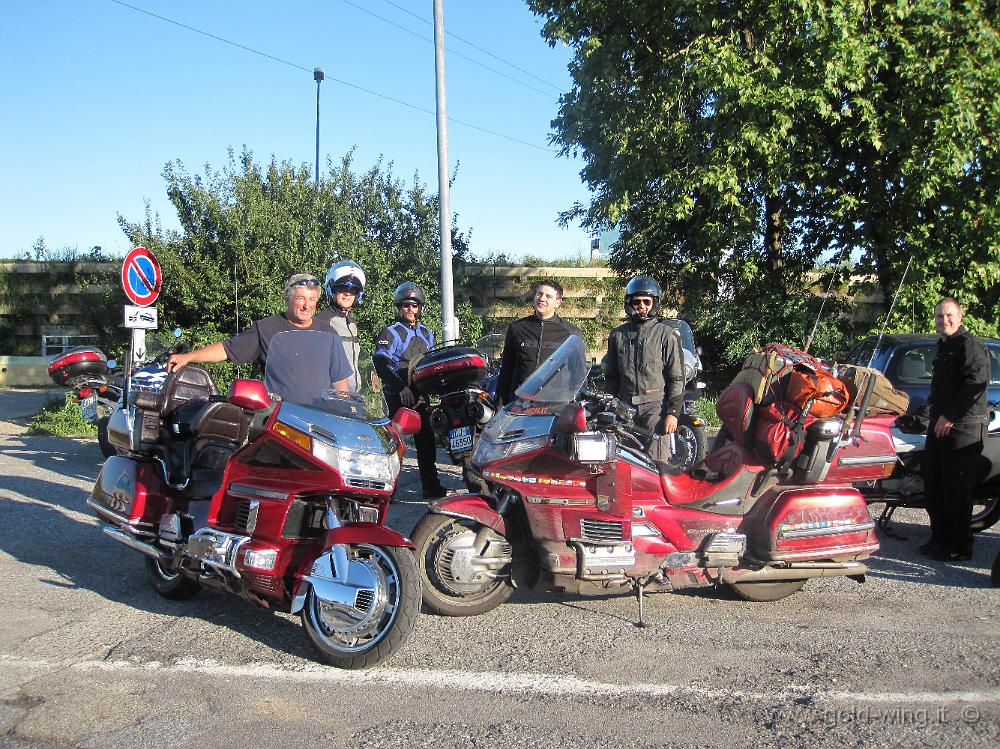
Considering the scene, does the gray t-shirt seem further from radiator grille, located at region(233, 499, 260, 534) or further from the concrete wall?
the concrete wall

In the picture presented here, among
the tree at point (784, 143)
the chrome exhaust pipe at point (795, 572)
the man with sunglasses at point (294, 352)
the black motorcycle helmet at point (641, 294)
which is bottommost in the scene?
the chrome exhaust pipe at point (795, 572)

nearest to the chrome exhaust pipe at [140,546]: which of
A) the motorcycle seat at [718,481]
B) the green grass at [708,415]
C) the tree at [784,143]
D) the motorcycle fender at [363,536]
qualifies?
the motorcycle fender at [363,536]

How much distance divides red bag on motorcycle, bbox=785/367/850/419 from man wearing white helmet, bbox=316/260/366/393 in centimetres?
256

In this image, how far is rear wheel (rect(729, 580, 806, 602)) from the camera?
5.02 m

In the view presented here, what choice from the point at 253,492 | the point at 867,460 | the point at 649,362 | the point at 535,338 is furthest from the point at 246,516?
the point at 867,460

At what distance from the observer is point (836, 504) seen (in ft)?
15.4

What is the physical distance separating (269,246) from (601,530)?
10964 mm

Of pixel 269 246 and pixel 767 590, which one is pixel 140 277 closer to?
pixel 269 246

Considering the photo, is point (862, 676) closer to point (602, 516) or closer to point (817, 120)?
point (602, 516)

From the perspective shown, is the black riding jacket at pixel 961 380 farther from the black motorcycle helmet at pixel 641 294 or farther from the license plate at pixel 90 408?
the license plate at pixel 90 408

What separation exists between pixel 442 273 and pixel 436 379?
5.06m

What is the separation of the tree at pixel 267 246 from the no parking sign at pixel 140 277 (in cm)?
342

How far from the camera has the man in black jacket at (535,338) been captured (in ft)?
22.4

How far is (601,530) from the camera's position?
446 centimetres
